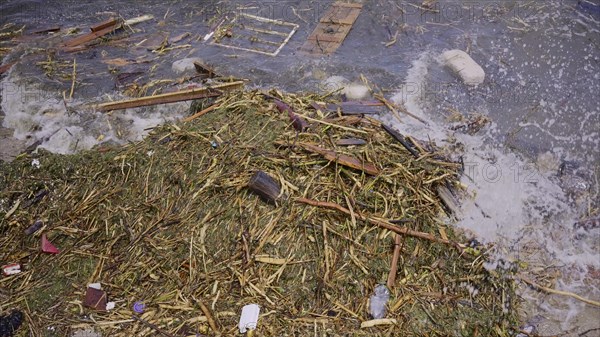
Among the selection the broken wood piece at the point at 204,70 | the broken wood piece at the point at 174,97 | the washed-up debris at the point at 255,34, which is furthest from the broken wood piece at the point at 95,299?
the washed-up debris at the point at 255,34

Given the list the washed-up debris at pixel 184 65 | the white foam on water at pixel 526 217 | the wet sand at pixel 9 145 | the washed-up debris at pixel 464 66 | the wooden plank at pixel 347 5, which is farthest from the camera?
the wooden plank at pixel 347 5

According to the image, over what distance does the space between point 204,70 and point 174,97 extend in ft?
1.86

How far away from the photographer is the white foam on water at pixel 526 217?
3.46 m

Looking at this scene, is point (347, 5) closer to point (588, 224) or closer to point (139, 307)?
point (588, 224)

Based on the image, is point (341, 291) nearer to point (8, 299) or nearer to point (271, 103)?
point (271, 103)

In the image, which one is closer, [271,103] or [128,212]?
[128,212]

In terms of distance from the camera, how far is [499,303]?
3266mm

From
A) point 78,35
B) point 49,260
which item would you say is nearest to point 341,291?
point 49,260

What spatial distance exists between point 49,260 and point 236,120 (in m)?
1.87

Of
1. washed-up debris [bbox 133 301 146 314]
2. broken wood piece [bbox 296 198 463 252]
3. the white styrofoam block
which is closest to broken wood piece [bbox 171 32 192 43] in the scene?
broken wood piece [bbox 296 198 463 252]

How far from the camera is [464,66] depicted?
16.9 feet

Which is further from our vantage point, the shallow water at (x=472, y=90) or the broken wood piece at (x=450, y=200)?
the shallow water at (x=472, y=90)

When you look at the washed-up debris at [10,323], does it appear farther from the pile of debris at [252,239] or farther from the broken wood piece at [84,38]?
the broken wood piece at [84,38]

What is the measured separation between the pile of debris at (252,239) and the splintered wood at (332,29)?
192 centimetres
